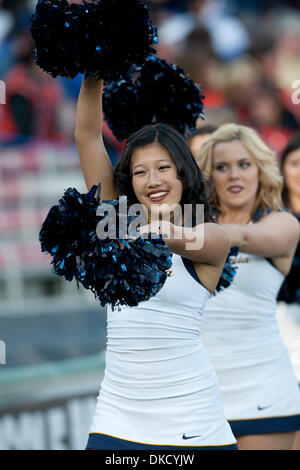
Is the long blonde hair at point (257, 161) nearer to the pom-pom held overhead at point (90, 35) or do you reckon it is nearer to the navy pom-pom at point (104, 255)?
the pom-pom held overhead at point (90, 35)

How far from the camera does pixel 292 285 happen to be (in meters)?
3.27

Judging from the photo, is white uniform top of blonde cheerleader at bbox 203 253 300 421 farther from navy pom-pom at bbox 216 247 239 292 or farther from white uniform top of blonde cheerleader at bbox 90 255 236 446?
white uniform top of blonde cheerleader at bbox 90 255 236 446

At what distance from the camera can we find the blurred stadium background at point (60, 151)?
11.7ft

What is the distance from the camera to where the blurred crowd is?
6352 millimetres

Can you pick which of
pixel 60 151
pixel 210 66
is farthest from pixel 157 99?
pixel 210 66

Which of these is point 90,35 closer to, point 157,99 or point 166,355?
point 157,99

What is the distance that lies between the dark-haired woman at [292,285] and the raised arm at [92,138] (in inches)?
46.2

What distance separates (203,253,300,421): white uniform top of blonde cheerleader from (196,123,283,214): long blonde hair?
0.92 ft

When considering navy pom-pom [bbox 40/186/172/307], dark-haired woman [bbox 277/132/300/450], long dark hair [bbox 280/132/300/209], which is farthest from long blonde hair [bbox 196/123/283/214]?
navy pom-pom [bbox 40/186/172/307]

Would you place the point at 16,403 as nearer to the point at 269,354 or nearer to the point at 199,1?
the point at 269,354

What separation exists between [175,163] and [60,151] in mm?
3943

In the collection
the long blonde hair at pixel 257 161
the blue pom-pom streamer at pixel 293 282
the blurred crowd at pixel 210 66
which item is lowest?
the blue pom-pom streamer at pixel 293 282

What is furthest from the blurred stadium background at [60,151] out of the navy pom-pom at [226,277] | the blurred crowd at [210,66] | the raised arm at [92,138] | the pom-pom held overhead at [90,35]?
the pom-pom held overhead at [90,35]
